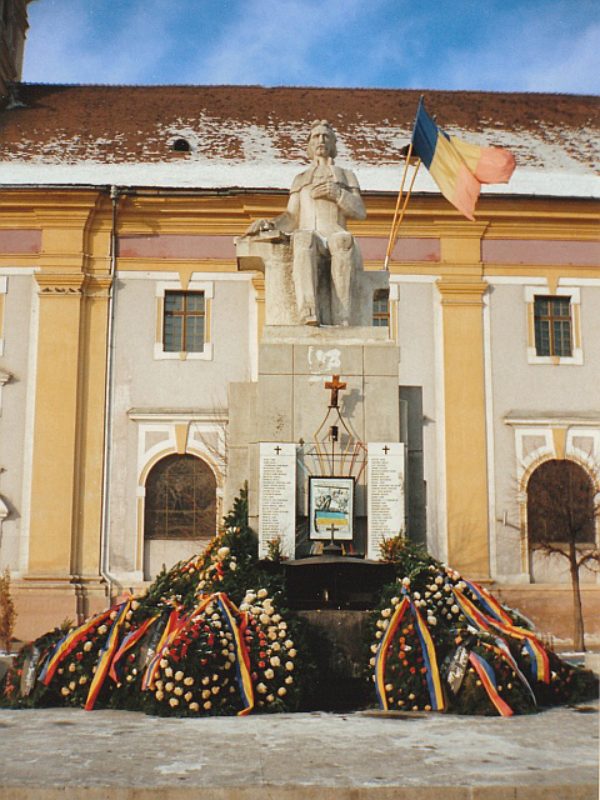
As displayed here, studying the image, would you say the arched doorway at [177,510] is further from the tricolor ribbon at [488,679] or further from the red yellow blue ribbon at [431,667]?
the tricolor ribbon at [488,679]

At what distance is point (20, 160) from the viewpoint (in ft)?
77.7

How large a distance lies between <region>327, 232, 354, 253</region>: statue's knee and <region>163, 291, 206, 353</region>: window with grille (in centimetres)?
1253

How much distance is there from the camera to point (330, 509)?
348 inches

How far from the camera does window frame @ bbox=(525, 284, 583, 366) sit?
22141 millimetres

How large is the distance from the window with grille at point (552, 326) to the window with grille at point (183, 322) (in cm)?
693

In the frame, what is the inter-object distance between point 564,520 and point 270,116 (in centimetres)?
1253

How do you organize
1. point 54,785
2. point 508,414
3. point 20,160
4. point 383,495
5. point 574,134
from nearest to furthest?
point 54,785, point 383,495, point 508,414, point 20,160, point 574,134

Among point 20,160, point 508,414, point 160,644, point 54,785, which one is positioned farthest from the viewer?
point 20,160

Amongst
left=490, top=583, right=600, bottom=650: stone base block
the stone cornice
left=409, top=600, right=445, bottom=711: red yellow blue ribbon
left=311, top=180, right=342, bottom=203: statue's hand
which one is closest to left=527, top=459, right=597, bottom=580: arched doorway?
left=490, top=583, right=600, bottom=650: stone base block

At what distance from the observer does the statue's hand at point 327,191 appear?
10125 millimetres

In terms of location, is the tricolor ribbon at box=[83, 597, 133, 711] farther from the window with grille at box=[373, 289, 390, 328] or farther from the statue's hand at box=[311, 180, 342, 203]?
the window with grille at box=[373, 289, 390, 328]

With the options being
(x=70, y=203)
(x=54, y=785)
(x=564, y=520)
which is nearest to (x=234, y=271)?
(x=70, y=203)

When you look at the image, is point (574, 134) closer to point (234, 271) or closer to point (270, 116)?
point (270, 116)

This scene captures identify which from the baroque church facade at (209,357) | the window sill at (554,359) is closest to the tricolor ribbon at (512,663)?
the baroque church facade at (209,357)
